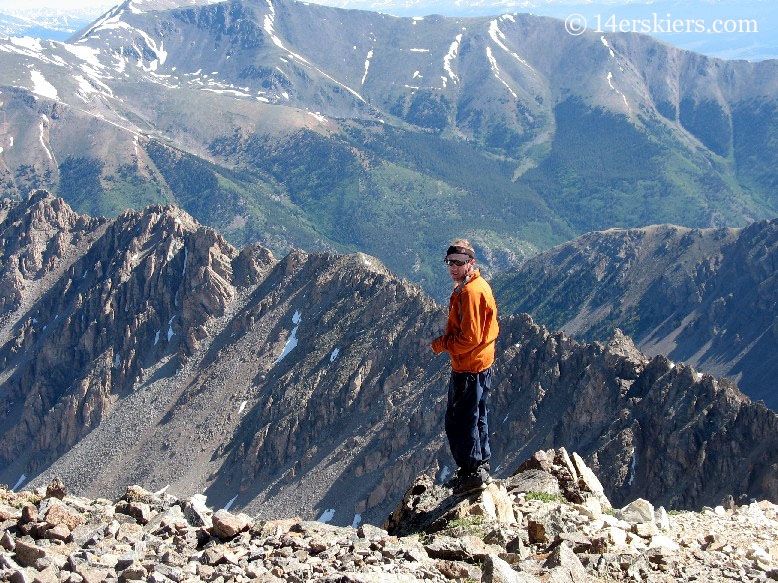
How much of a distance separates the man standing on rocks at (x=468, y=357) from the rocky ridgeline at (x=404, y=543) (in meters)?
0.98

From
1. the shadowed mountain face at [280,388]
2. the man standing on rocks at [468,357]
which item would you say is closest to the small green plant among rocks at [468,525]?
the man standing on rocks at [468,357]

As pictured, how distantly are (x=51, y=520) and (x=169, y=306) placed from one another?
147 m

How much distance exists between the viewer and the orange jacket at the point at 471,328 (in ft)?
78.7

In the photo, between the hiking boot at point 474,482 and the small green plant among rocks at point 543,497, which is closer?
the hiking boot at point 474,482

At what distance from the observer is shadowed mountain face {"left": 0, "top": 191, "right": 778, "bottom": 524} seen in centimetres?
9306

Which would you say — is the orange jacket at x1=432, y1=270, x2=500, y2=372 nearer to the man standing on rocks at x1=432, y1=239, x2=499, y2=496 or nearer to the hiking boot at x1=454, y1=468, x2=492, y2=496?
the man standing on rocks at x1=432, y1=239, x2=499, y2=496

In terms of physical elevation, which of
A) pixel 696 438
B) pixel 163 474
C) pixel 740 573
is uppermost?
pixel 696 438

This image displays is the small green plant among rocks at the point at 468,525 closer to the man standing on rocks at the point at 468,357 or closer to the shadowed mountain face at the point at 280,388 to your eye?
the man standing on rocks at the point at 468,357

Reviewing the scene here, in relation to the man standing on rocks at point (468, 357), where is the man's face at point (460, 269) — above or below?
above

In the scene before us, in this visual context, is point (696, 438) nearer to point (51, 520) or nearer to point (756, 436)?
point (756, 436)

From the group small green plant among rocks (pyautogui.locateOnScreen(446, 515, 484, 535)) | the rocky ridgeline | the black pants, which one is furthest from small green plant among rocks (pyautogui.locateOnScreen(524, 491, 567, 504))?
small green plant among rocks (pyautogui.locateOnScreen(446, 515, 484, 535))

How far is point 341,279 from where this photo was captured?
144500 millimetres

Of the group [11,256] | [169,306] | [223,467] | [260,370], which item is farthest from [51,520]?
[11,256]

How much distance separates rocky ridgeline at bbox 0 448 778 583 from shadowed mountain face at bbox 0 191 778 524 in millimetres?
61262
